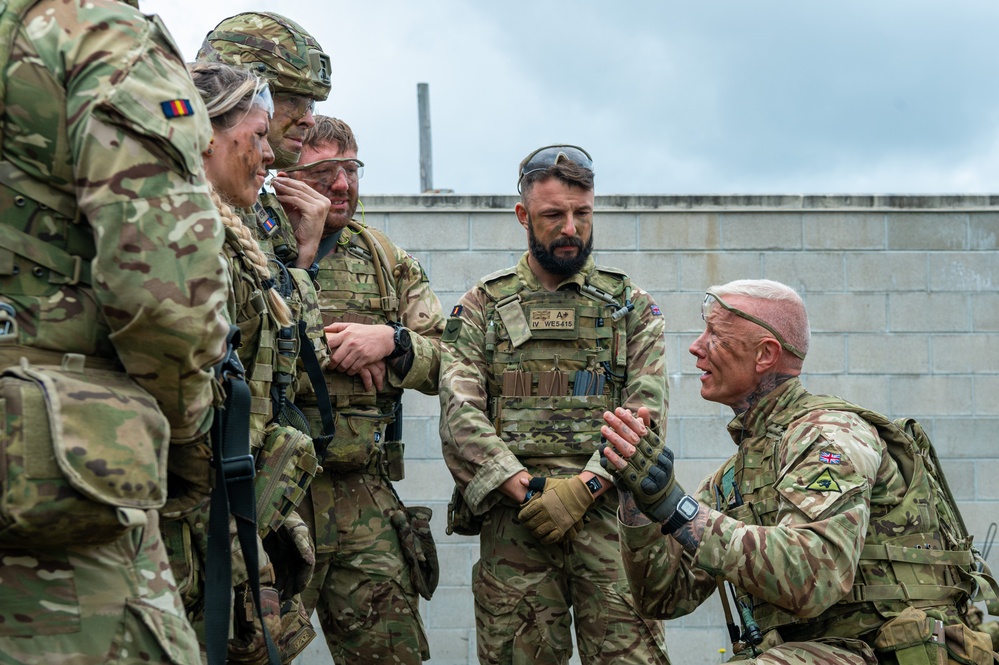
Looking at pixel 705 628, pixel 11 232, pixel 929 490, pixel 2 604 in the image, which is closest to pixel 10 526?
pixel 2 604

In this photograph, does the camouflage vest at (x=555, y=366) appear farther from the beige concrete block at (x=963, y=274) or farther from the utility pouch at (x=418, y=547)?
the beige concrete block at (x=963, y=274)

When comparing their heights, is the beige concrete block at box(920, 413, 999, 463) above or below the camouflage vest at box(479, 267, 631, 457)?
below

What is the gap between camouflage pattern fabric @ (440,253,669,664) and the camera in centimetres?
498

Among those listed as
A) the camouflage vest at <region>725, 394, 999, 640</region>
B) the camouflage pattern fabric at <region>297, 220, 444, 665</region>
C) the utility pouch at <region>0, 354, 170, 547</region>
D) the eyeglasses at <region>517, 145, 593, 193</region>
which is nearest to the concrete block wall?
the eyeglasses at <region>517, 145, 593, 193</region>

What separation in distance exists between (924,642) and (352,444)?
2334mm

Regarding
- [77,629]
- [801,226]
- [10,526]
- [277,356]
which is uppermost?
[801,226]

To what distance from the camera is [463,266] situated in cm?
709

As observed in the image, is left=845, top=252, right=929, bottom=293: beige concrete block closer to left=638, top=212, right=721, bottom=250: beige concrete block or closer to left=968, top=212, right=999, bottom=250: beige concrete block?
left=968, top=212, right=999, bottom=250: beige concrete block

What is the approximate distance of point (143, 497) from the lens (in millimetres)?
2291

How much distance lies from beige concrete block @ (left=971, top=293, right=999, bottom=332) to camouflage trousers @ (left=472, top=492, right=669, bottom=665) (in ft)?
10.4

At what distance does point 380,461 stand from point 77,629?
2.91 meters

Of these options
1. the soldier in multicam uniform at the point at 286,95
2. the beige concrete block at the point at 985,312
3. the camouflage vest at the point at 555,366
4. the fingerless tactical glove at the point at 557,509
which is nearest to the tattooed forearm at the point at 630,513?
the fingerless tactical glove at the point at 557,509

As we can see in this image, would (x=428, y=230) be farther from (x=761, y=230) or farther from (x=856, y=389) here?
(x=856, y=389)

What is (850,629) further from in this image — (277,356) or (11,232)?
(11,232)
